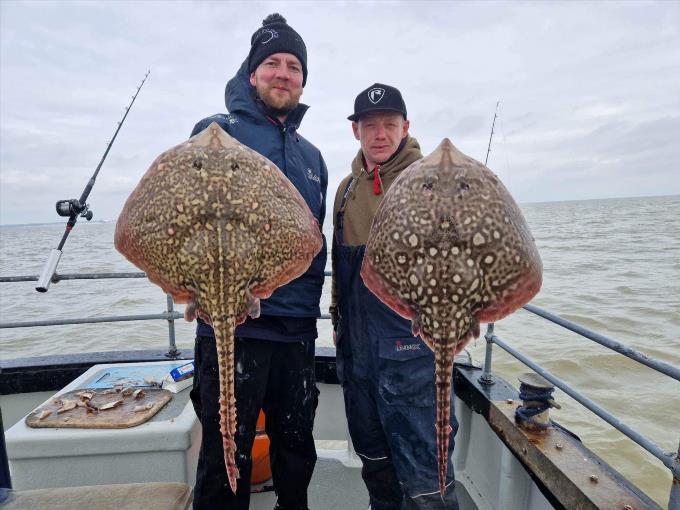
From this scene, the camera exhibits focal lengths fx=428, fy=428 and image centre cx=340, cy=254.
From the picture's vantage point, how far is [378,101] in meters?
2.78

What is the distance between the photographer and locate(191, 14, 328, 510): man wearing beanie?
2.55 metres

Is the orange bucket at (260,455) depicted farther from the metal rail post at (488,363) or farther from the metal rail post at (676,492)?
the metal rail post at (676,492)

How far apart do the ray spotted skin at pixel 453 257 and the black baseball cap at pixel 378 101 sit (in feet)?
3.64

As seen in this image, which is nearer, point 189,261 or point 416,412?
point 189,261

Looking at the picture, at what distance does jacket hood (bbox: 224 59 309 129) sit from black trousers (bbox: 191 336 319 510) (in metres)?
1.42

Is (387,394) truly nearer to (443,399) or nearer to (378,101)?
(443,399)

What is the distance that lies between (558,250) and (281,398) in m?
25.7

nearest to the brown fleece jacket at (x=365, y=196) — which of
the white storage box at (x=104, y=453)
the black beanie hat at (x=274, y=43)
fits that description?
the black beanie hat at (x=274, y=43)

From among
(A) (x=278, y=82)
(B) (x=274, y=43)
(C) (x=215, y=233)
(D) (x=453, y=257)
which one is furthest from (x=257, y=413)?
(B) (x=274, y=43)

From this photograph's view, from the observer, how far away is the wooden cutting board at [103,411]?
296 centimetres

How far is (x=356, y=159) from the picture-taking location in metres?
3.00

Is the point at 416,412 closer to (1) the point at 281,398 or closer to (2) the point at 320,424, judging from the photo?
(1) the point at 281,398

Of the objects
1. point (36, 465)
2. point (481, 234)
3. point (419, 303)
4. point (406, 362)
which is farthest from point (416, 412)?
point (36, 465)

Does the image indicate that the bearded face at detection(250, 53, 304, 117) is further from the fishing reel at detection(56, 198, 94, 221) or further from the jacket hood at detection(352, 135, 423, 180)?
the fishing reel at detection(56, 198, 94, 221)
